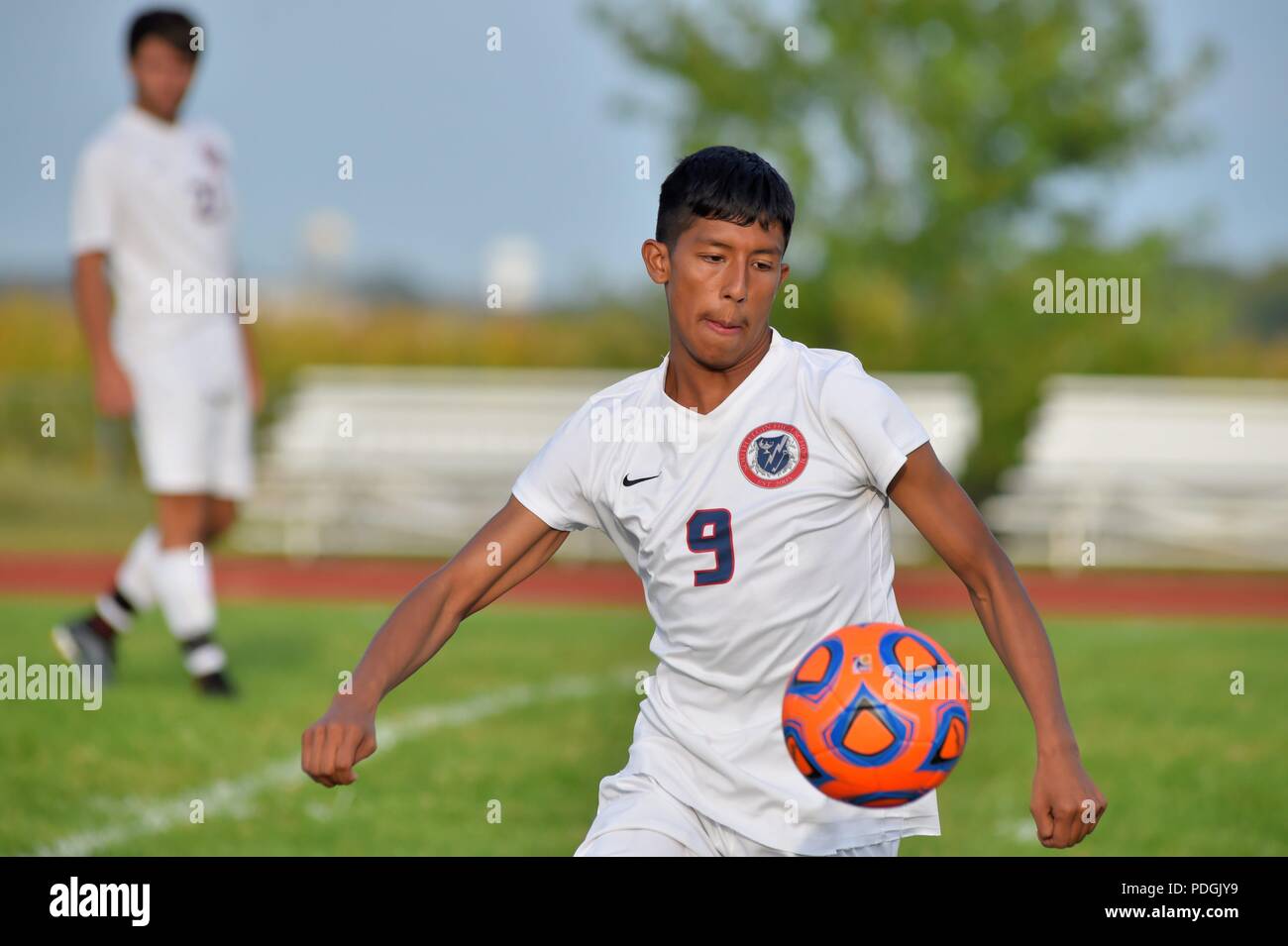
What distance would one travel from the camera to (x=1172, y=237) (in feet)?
72.2

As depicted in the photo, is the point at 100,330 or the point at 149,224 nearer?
the point at 100,330

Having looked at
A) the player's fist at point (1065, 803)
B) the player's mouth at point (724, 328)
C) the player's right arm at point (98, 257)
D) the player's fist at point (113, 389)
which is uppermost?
the player's right arm at point (98, 257)

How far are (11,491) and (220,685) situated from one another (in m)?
15.8

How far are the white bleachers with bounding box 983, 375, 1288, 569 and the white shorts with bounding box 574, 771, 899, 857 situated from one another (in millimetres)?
14929

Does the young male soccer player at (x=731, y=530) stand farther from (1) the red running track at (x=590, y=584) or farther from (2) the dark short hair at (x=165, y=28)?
(1) the red running track at (x=590, y=584)

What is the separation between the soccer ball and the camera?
344 centimetres

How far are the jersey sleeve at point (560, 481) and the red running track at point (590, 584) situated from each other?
10.4 metres

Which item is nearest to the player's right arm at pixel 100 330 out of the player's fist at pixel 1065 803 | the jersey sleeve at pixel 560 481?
the jersey sleeve at pixel 560 481

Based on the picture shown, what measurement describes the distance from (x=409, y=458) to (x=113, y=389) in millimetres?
11746

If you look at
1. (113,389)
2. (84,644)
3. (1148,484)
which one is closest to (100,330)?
(113,389)

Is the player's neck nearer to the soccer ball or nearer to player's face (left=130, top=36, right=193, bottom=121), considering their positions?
the soccer ball

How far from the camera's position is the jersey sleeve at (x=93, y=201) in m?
8.22

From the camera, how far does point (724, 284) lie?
383 cm

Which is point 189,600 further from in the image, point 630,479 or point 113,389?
point 630,479
